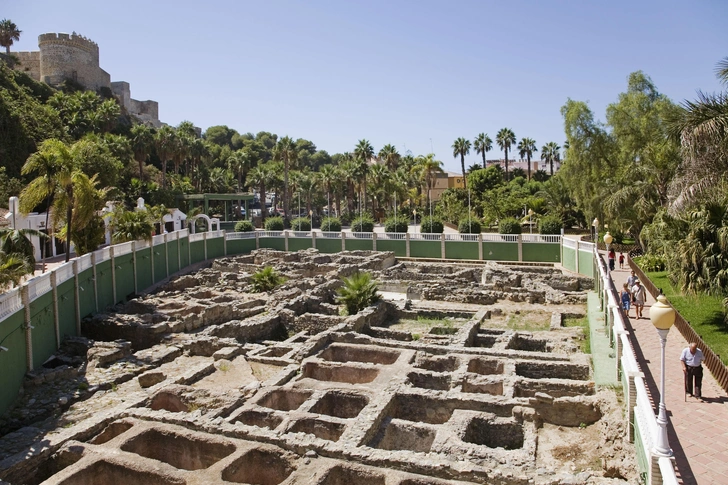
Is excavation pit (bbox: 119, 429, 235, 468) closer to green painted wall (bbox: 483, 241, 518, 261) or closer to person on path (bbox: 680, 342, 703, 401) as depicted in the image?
person on path (bbox: 680, 342, 703, 401)

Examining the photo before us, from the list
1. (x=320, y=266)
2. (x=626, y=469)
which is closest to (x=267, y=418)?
(x=626, y=469)

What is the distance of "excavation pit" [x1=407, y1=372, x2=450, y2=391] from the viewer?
14812 millimetres

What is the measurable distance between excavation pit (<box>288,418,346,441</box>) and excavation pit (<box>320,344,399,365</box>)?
5.05m

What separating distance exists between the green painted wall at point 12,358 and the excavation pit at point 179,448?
4322 mm

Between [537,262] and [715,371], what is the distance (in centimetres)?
2288

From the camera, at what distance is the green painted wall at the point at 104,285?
23.2 metres

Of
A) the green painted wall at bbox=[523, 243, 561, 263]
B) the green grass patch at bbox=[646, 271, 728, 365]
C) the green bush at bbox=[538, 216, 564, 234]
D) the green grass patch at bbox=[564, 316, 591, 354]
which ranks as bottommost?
the green grass patch at bbox=[564, 316, 591, 354]

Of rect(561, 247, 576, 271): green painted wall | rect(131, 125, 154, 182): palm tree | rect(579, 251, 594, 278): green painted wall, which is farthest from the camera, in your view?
rect(131, 125, 154, 182): palm tree

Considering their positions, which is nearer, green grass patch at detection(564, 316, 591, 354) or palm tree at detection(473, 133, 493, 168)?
green grass patch at detection(564, 316, 591, 354)

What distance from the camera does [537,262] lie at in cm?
3631

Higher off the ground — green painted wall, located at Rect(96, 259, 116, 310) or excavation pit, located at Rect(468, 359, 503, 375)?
green painted wall, located at Rect(96, 259, 116, 310)

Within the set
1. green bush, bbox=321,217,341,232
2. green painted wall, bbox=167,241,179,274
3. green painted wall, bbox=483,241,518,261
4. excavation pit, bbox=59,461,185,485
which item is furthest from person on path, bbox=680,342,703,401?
green bush, bbox=321,217,341,232

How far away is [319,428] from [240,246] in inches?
1277

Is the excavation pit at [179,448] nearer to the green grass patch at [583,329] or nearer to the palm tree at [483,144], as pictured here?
the green grass patch at [583,329]
